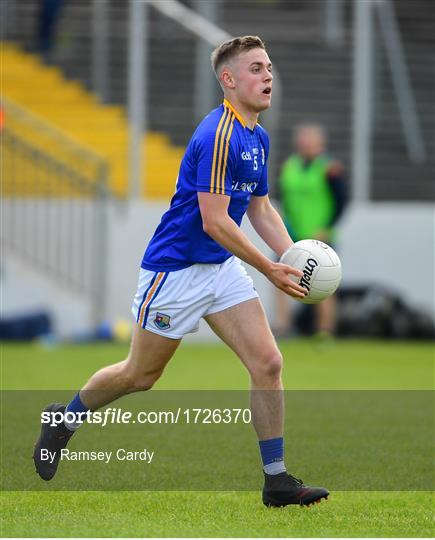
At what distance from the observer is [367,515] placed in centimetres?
553

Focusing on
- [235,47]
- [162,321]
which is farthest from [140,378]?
[235,47]

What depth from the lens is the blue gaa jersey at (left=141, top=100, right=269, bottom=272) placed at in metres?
5.82

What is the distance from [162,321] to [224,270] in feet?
1.20

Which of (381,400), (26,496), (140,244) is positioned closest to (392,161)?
(140,244)

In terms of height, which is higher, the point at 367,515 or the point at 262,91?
the point at 262,91

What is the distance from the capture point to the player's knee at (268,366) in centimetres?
583

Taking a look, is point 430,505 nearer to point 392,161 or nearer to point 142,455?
point 142,455

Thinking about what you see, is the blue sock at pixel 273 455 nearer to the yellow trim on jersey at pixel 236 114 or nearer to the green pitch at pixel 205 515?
the green pitch at pixel 205 515

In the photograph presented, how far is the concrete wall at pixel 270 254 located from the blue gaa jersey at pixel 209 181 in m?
8.70

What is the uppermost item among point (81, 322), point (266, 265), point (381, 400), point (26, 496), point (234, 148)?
point (234, 148)

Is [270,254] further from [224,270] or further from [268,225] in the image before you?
[224,270]

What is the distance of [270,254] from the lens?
14.8 metres

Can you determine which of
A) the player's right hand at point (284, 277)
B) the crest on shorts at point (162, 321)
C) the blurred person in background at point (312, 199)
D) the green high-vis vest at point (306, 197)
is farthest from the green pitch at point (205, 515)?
the green high-vis vest at point (306, 197)

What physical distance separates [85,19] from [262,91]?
13.8 m
